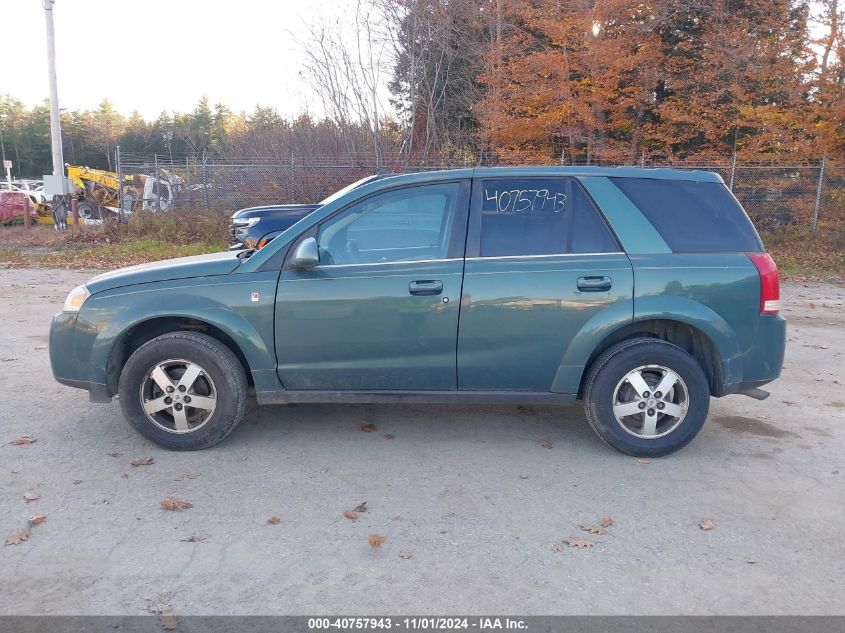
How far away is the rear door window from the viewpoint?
4680mm

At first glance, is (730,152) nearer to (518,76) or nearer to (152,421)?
(518,76)

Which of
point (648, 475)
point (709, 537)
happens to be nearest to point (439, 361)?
point (648, 475)

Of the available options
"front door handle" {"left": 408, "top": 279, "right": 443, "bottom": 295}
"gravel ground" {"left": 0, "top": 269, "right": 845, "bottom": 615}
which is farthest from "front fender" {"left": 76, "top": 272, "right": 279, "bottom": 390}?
"front door handle" {"left": 408, "top": 279, "right": 443, "bottom": 295}

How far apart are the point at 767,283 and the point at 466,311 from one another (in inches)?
77.9

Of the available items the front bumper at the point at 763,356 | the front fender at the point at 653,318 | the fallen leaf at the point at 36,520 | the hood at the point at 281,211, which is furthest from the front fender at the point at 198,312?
the hood at the point at 281,211

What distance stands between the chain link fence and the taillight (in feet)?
46.3

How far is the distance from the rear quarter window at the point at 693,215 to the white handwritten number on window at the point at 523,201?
435 mm

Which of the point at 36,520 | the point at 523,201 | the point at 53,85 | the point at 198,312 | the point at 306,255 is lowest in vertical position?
the point at 36,520

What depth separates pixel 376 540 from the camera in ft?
11.8

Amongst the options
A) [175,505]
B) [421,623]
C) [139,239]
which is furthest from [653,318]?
[139,239]

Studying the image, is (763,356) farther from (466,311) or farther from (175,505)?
(175,505)

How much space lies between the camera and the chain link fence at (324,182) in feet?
58.6

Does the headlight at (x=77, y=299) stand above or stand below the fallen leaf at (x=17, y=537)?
above

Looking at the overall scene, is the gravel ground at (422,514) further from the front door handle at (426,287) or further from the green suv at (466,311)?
the front door handle at (426,287)
